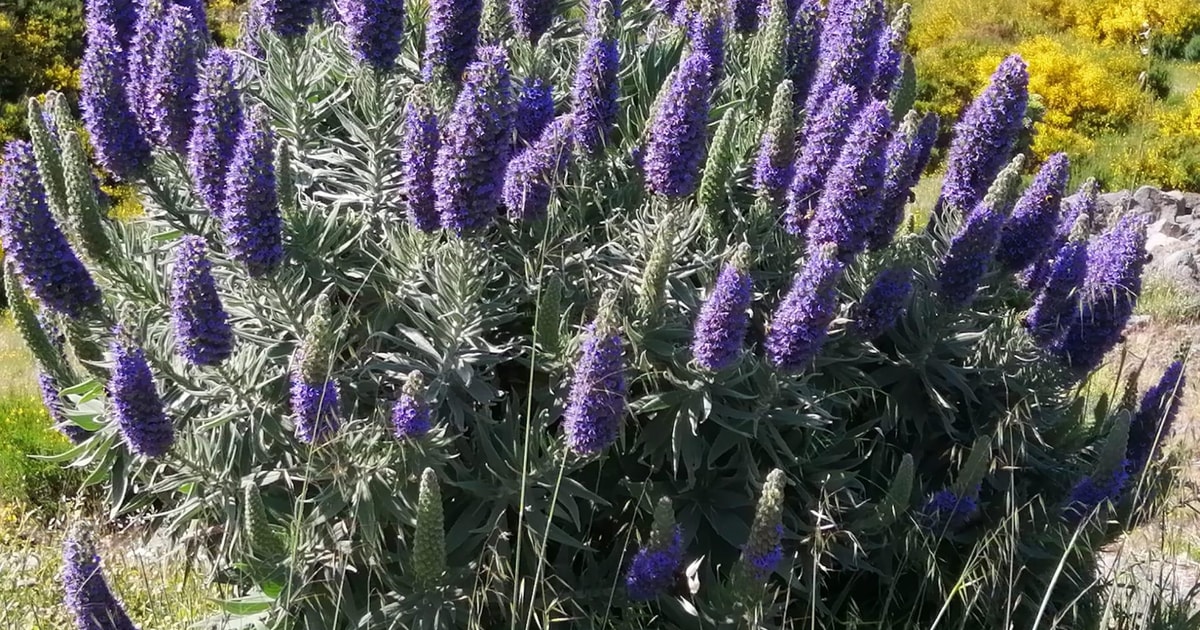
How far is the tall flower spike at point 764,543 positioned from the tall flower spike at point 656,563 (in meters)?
0.22

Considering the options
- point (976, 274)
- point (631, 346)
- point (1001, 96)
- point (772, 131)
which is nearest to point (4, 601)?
point (631, 346)

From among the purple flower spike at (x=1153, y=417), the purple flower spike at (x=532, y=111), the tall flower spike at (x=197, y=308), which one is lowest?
the purple flower spike at (x=1153, y=417)

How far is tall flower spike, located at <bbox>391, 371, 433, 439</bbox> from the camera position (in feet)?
10.5

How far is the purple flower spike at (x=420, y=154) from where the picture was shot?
11.5ft

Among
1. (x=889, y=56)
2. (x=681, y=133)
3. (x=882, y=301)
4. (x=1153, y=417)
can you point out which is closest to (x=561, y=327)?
(x=681, y=133)

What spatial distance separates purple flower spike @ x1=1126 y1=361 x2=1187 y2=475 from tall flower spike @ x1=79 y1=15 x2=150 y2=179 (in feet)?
13.1

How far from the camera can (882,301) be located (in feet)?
13.2

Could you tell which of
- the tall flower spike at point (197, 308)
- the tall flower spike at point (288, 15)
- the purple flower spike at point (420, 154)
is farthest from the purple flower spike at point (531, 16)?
the tall flower spike at point (197, 308)

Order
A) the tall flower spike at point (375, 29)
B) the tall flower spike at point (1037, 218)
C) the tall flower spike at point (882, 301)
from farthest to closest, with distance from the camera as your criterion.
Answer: the tall flower spike at point (1037, 218)
the tall flower spike at point (882, 301)
the tall flower spike at point (375, 29)

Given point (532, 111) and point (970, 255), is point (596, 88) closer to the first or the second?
point (532, 111)

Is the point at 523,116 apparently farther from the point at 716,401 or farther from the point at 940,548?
the point at 940,548

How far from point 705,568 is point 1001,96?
84.8 inches

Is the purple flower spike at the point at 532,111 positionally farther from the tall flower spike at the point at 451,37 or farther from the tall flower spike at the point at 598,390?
the tall flower spike at the point at 598,390

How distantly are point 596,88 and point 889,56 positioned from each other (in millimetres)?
1369
